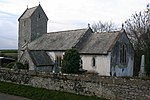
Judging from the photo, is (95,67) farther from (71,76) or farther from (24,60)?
(71,76)

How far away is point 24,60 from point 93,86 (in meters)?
18.2

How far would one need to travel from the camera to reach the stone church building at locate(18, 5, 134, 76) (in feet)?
104

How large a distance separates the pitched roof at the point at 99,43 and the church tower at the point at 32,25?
1329cm

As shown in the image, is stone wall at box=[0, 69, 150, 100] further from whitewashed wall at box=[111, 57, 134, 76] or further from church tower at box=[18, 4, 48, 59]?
church tower at box=[18, 4, 48, 59]

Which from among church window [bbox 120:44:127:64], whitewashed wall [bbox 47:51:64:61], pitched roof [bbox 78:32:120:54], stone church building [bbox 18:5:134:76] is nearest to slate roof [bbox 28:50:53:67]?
stone church building [bbox 18:5:134:76]

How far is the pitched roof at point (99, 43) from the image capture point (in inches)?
1249

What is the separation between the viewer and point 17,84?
945 inches

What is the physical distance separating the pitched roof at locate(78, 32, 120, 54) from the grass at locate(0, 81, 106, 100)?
483 inches

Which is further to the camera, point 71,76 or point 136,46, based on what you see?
point 136,46

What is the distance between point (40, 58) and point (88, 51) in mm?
6930

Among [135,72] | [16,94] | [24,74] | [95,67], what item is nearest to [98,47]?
[95,67]

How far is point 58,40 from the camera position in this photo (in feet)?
128

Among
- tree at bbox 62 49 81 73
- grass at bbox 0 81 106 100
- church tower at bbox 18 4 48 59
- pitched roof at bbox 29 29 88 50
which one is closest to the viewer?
grass at bbox 0 81 106 100

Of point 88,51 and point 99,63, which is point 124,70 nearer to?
point 99,63
